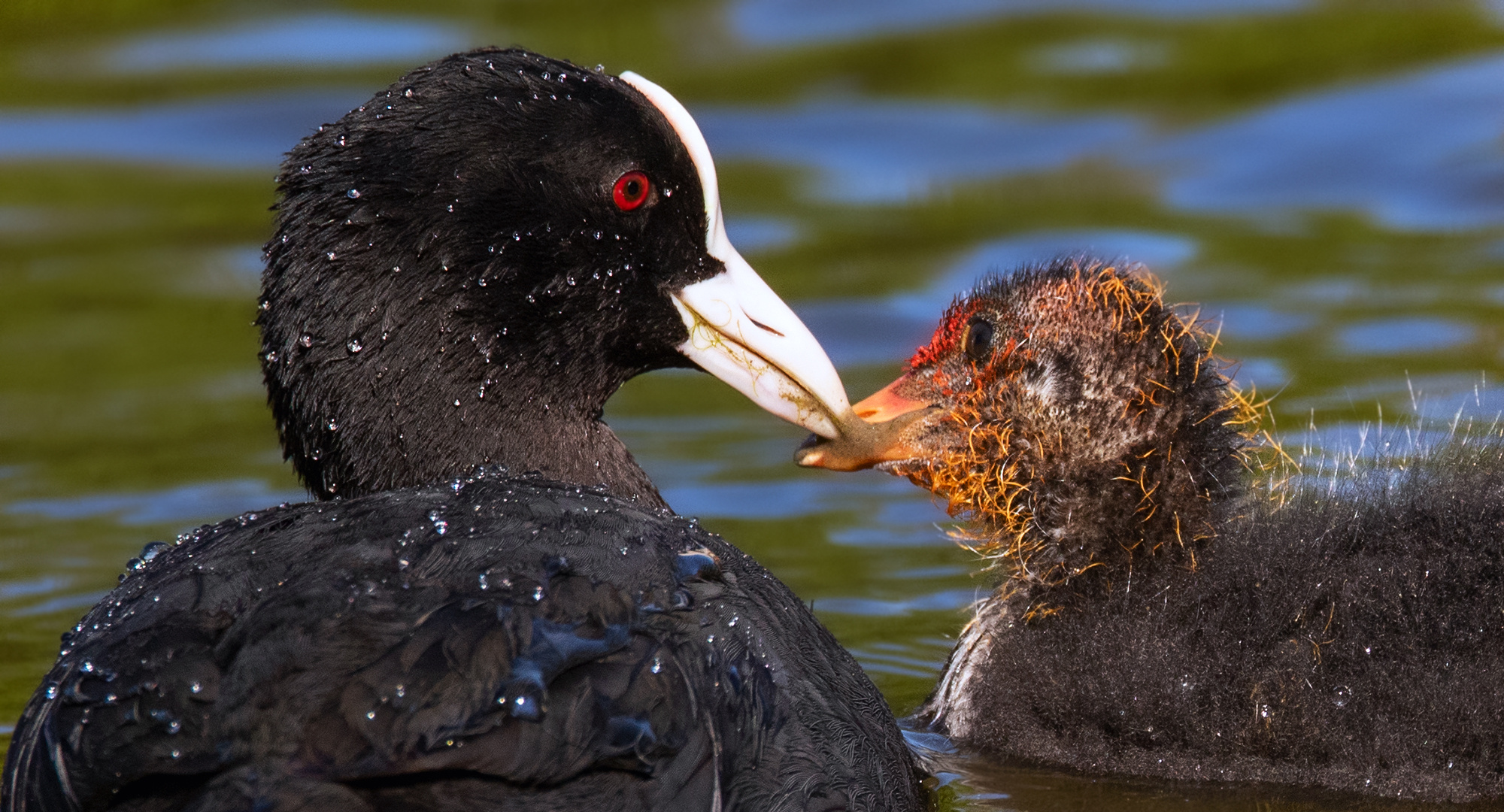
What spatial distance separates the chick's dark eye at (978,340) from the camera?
17.1 ft

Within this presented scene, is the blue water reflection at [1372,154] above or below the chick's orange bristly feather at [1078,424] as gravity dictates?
above

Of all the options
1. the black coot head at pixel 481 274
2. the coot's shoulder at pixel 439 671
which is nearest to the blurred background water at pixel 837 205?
the black coot head at pixel 481 274

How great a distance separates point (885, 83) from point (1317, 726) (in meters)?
7.19

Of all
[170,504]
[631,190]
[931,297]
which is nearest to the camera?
[631,190]

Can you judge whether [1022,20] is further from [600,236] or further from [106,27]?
[600,236]

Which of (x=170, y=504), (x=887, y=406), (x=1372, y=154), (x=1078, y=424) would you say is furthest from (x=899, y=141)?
(x=1078, y=424)

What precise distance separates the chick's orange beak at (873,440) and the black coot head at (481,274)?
303mm

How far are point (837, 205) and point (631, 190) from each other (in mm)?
5576

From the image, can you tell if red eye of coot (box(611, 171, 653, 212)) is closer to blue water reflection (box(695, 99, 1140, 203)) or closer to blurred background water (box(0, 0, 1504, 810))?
blurred background water (box(0, 0, 1504, 810))

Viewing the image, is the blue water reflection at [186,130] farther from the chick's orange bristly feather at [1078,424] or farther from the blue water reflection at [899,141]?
the chick's orange bristly feather at [1078,424]

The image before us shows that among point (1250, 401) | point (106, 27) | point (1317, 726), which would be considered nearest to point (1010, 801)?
point (1317, 726)

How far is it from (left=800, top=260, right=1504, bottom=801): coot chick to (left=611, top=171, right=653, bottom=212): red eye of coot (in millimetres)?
792

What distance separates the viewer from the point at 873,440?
17.2 feet

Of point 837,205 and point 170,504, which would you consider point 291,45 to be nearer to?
point 837,205
